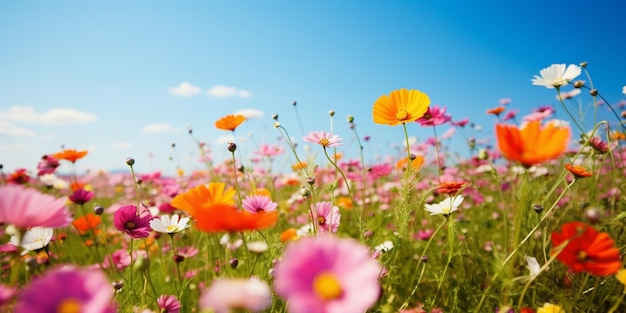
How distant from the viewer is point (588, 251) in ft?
2.45

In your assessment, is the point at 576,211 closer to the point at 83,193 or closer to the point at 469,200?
the point at 469,200

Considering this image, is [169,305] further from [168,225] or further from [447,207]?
[447,207]

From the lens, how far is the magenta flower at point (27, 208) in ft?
1.55

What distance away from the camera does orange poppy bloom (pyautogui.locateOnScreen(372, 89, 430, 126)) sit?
112cm

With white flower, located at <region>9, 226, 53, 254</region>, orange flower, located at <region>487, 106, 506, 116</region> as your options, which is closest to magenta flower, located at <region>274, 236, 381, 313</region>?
white flower, located at <region>9, 226, 53, 254</region>

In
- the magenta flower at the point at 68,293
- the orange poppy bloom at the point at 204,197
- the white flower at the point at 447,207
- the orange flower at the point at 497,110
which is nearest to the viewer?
the magenta flower at the point at 68,293

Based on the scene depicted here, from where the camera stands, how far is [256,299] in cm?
42

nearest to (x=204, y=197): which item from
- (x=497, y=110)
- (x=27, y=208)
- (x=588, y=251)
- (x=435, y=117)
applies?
(x=27, y=208)

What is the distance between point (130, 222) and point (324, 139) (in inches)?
24.8

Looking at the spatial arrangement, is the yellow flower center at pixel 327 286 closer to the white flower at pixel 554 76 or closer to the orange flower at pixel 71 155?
the white flower at pixel 554 76

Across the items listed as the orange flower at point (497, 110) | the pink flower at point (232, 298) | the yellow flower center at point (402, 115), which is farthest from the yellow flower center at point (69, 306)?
the orange flower at point (497, 110)

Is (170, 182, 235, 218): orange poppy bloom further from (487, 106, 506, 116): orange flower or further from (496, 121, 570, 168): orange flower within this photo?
(487, 106, 506, 116): orange flower

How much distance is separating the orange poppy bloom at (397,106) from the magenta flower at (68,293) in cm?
90

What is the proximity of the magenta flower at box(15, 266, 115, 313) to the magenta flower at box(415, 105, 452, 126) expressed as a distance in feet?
4.46
